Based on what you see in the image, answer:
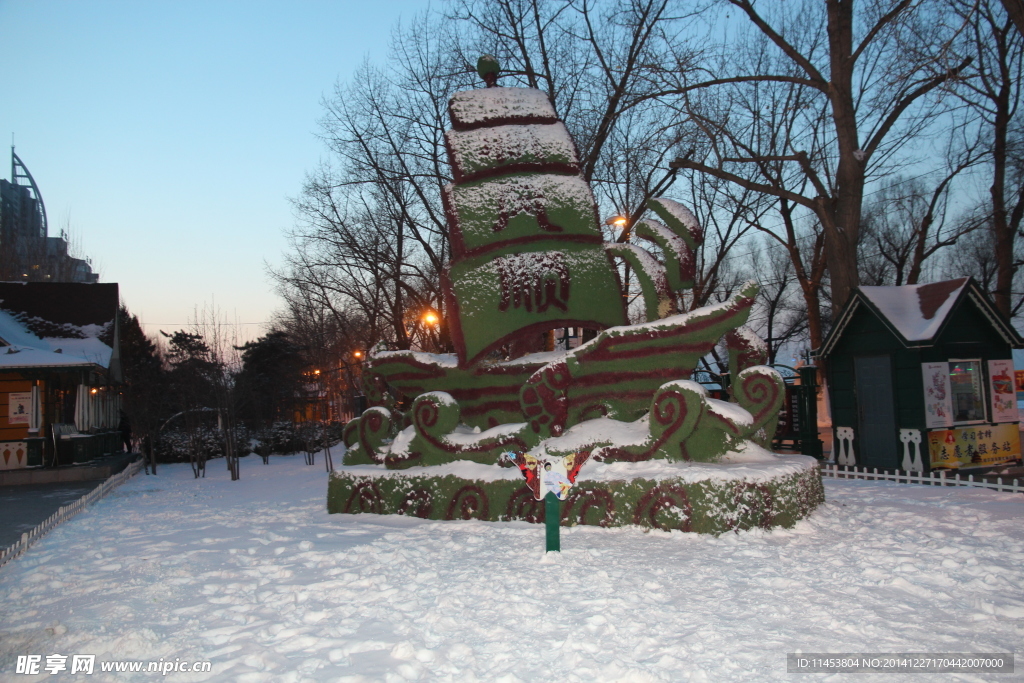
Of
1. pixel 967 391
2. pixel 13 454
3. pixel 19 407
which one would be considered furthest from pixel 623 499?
pixel 19 407

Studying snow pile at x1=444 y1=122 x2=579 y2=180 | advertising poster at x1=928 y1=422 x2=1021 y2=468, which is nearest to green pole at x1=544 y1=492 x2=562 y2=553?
snow pile at x1=444 y1=122 x2=579 y2=180

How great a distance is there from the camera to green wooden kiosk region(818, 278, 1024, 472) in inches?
428

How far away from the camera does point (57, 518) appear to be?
8656 millimetres

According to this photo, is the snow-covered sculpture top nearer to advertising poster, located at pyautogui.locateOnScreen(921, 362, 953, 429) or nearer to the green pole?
the green pole

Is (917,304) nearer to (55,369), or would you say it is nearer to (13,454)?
(55,369)

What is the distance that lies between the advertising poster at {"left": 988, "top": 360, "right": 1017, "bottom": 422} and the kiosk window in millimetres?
180

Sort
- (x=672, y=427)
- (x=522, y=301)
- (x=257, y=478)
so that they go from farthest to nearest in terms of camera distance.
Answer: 1. (x=257, y=478)
2. (x=522, y=301)
3. (x=672, y=427)

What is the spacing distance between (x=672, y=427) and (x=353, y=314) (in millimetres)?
32962

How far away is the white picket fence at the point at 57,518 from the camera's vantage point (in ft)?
21.4

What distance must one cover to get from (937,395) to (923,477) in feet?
7.14

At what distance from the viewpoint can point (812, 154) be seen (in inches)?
693

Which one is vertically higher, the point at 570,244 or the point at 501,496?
the point at 570,244

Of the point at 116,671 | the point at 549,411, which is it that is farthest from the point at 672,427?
the point at 116,671

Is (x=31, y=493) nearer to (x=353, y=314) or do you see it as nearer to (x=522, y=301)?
(x=522, y=301)
